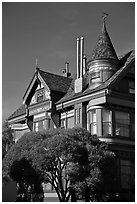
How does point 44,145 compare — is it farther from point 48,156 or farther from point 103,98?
point 103,98

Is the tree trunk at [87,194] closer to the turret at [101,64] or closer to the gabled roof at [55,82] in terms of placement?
the turret at [101,64]

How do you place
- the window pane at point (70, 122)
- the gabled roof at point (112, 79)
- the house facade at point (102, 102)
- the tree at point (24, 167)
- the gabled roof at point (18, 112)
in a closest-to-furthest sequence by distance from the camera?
the tree at point (24, 167) → the house facade at point (102, 102) → the gabled roof at point (112, 79) → the window pane at point (70, 122) → the gabled roof at point (18, 112)

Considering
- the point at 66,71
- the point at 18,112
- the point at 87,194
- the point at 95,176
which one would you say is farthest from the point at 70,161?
the point at 66,71

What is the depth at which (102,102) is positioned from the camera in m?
30.5

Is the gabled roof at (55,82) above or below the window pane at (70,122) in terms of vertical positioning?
above

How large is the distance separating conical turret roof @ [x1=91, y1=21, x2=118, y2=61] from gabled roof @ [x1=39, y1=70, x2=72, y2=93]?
5.43 meters

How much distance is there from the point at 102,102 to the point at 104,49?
5.41m

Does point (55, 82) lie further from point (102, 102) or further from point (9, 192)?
point (9, 192)

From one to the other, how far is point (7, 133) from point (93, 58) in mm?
10652

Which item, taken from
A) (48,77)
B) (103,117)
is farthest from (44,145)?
(48,77)

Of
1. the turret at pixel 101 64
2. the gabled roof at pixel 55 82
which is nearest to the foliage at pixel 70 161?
the turret at pixel 101 64

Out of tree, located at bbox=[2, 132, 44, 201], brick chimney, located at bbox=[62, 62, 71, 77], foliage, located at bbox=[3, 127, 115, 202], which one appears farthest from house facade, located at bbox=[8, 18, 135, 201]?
brick chimney, located at bbox=[62, 62, 71, 77]

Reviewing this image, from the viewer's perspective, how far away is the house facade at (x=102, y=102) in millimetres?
30469

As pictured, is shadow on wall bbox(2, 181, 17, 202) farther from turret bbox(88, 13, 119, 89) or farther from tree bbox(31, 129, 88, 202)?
turret bbox(88, 13, 119, 89)
